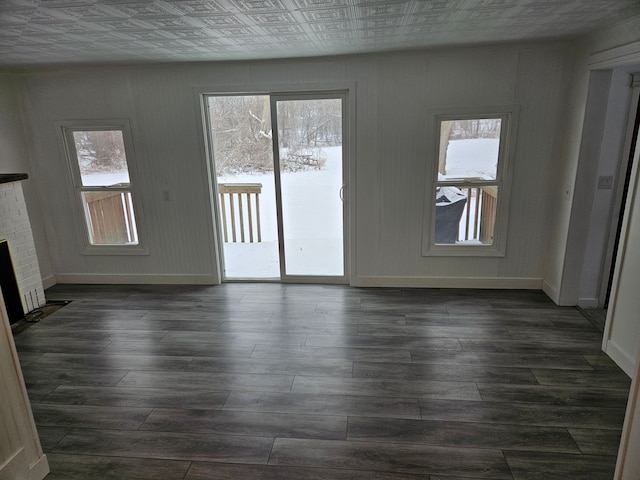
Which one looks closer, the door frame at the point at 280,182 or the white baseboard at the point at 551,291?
the white baseboard at the point at 551,291

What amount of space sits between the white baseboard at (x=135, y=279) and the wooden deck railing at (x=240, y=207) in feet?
4.26

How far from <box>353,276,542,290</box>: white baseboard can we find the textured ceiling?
7.43 ft

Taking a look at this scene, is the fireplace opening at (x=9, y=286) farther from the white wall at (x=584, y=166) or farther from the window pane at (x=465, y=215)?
the white wall at (x=584, y=166)

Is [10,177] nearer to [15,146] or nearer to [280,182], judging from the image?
[15,146]

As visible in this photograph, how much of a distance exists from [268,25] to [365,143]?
1654mm

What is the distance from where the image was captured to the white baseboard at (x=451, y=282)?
4.11 m

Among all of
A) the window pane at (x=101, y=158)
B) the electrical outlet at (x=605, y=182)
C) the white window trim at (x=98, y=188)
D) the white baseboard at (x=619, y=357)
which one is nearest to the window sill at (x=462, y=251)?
the electrical outlet at (x=605, y=182)

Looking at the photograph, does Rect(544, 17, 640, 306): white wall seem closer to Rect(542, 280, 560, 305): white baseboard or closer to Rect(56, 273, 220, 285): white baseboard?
Rect(542, 280, 560, 305): white baseboard

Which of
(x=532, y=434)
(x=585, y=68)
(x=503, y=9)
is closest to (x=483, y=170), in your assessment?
(x=585, y=68)

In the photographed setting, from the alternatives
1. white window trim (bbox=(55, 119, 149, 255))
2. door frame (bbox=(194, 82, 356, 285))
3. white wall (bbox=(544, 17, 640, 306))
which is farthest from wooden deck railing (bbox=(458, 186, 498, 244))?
white window trim (bbox=(55, 119, 149, 255))

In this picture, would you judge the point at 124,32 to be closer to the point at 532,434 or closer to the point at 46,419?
the point at 46,419

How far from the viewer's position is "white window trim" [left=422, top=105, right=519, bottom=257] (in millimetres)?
3734

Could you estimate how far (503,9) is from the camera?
236 cm

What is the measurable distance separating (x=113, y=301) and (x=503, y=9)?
4.23m
